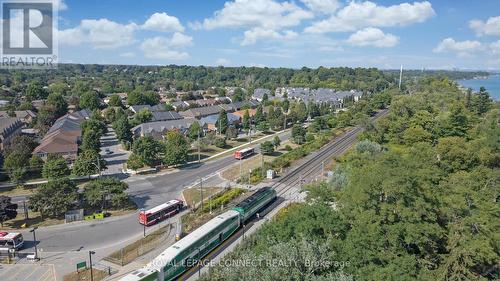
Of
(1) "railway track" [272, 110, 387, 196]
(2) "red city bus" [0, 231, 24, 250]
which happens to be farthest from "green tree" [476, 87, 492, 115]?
(2) "red city bus" [0, 231, 24, 250]

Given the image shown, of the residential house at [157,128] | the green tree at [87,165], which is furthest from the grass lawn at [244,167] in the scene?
the residential house at [157,128]

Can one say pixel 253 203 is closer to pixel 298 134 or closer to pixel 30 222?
pixel 30 222

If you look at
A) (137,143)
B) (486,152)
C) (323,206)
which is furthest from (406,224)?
(137,143)

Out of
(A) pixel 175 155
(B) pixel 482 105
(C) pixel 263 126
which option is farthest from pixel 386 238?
(B) pixel 482 105

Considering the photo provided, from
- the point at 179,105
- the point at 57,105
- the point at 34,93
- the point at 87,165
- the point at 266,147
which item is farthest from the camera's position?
the point at 34,93

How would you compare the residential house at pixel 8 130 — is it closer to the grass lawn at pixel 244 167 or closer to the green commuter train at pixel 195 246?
the grass lawn at pixel 244 167

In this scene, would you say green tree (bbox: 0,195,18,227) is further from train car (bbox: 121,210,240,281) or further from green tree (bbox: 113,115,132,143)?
green tree (bbox: 113,115,132,143)

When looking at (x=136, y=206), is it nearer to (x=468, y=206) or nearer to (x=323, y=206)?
(x=323, y=206)
